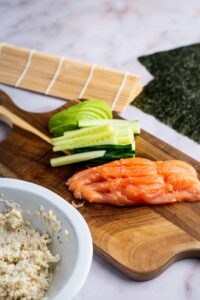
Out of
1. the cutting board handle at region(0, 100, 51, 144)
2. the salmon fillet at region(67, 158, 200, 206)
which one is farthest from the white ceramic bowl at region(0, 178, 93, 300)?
the cutting board handle at region(0, 100, 51, 144)

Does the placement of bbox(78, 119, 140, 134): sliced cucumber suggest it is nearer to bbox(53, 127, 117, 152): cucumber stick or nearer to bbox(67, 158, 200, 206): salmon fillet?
bbox(53, 127, 117, 152): cucumber stick

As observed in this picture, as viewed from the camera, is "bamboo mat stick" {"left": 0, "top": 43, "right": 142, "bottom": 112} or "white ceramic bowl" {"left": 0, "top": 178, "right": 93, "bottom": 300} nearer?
"white ceramic bowl" {"left": 0, "top": 178, "right": 93, "bottom": 300}

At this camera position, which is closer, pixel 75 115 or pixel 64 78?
pixel 75 115

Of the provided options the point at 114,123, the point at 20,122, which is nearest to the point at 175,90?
the point at 114,123

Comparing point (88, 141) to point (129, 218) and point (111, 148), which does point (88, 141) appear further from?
point (129, 218)

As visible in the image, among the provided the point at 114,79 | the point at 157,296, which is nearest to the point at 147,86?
the point at 114,79

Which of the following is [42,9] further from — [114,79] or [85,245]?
[85,245]
